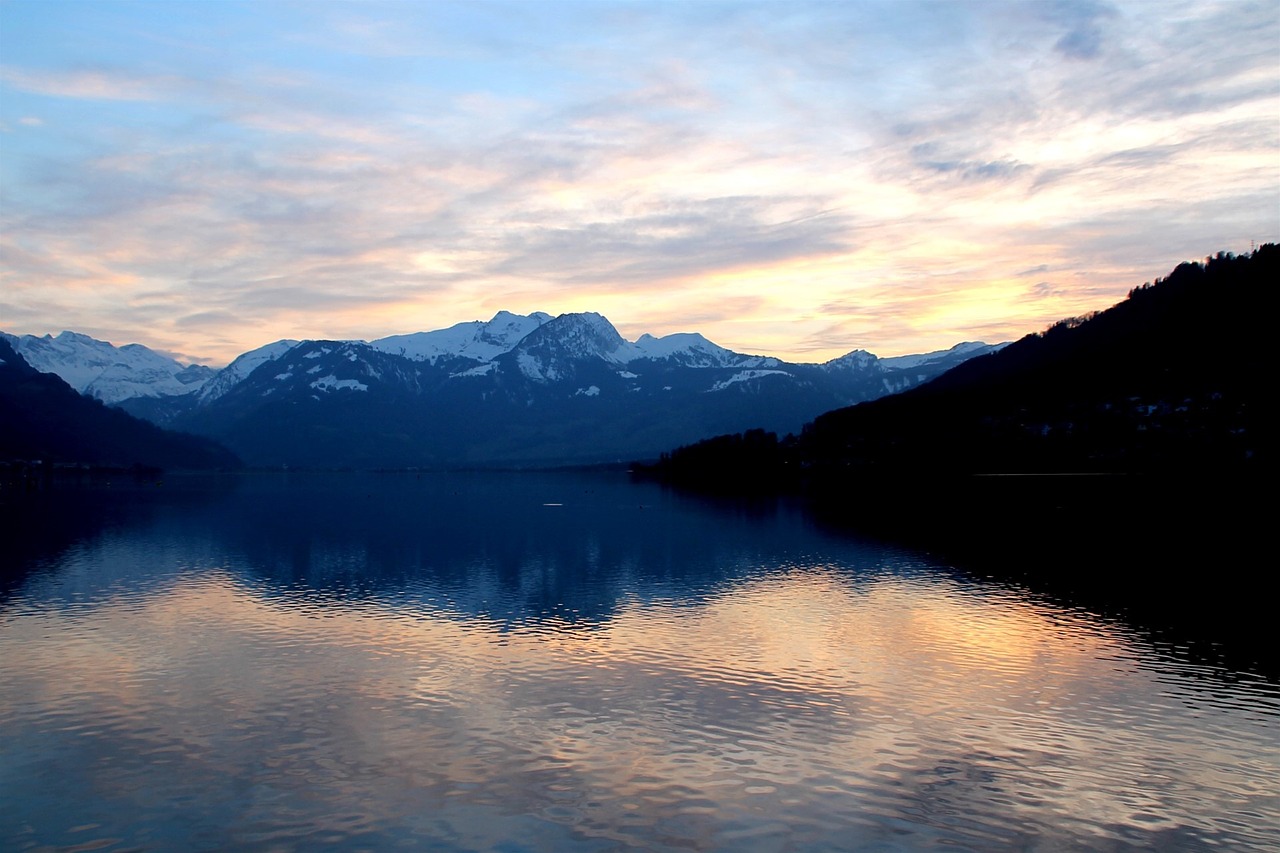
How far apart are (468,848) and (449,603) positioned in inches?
1745

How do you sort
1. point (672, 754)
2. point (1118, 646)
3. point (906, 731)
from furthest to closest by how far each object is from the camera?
point (1118, 646) → point (906, 731) → point (672, 754)

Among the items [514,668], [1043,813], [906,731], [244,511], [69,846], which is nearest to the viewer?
[69,846]

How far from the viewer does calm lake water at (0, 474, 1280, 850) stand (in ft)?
102

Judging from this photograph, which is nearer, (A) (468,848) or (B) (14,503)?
(A) (468,848)

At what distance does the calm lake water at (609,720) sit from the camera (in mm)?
31125

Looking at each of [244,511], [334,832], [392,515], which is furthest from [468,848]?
[244,511]

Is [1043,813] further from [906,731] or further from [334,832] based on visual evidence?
[334,832]

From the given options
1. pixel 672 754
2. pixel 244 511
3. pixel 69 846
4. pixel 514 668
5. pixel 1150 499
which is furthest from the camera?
pixel 244 511

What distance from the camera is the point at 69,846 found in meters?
29.0

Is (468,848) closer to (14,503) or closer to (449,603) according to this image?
(449,603)

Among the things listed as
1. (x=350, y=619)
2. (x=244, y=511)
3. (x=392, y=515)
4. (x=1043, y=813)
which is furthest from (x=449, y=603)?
(x=244, y=511)

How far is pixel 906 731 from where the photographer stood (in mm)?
40906

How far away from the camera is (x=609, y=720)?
1656 inches

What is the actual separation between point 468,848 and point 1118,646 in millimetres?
46548
